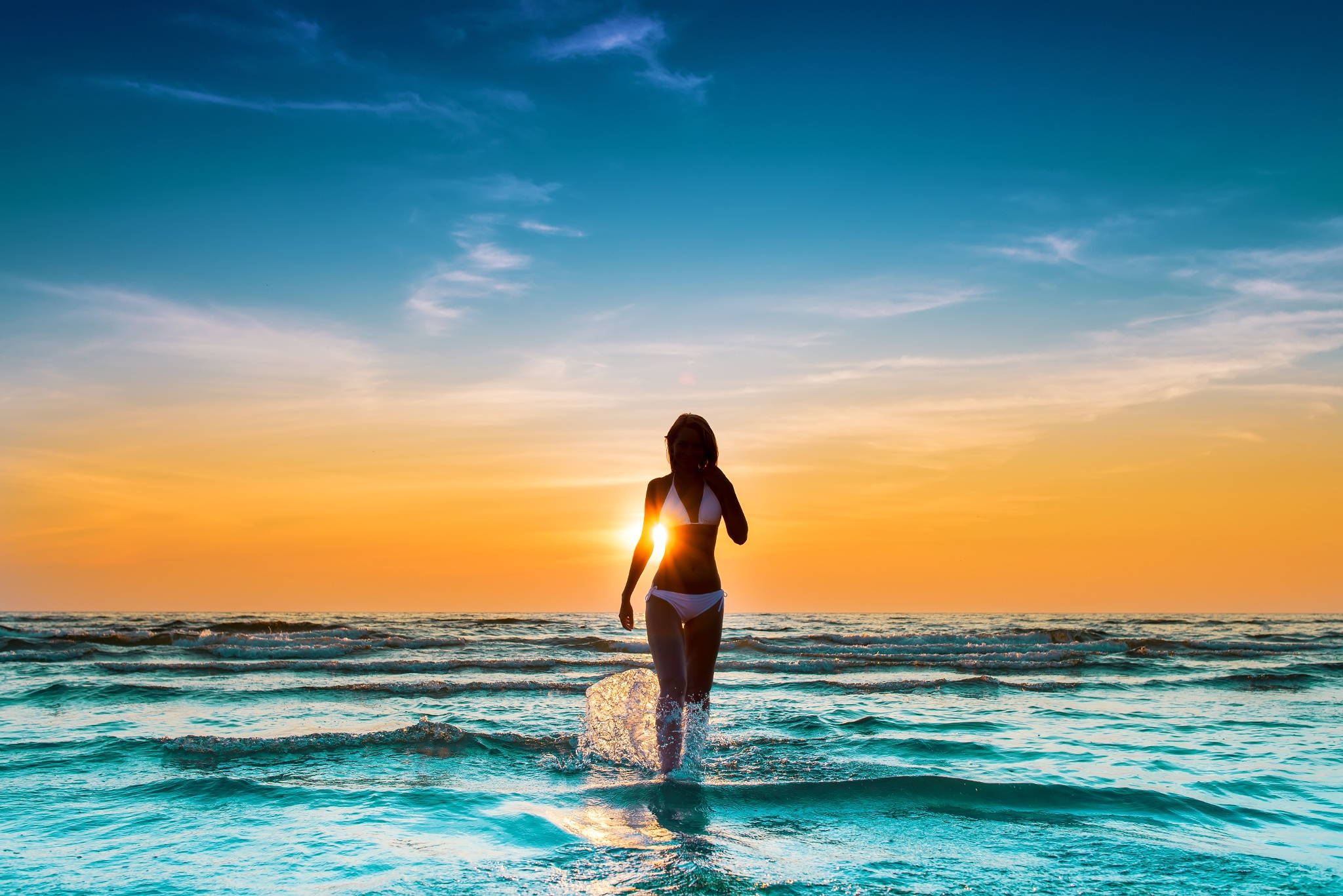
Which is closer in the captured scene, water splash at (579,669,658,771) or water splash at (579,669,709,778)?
water splash at (579,669,709,778)

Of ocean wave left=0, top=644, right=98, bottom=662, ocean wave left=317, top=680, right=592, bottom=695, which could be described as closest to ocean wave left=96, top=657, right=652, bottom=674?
ocean wave left=0, top=644, right=98, bottom=662

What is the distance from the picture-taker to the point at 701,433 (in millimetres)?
5742

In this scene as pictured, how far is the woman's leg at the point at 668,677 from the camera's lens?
5.61m

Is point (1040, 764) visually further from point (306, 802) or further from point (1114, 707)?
point (306, 802)

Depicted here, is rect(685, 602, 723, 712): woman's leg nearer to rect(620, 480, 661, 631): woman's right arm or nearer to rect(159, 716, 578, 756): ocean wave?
rect(620, 480, 661, 631): woman's right arm

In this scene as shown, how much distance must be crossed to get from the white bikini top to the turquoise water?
1.42 metres

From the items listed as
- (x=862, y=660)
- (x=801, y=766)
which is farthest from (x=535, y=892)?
(x=862, y=660)

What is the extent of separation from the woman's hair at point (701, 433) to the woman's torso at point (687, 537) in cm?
18

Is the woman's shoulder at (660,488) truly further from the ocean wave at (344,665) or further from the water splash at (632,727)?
the ocean wave at (344,665)

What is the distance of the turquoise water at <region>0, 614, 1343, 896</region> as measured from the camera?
11.9ft

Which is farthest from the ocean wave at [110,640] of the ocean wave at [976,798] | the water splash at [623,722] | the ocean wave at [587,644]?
the ocean wave at [976,798]

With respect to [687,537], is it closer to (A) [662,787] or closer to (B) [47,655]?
(A) [662,787]

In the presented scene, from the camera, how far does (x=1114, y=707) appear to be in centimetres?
956

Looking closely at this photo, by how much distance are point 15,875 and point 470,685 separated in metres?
7.68
